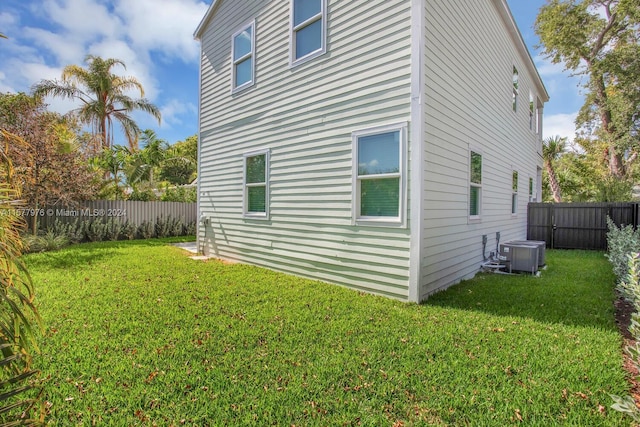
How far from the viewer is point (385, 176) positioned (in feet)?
15.9

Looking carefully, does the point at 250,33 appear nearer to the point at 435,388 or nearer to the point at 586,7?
the point at 435,388

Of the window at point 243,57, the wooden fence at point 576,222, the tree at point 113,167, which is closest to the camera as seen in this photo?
the window at point 243,57

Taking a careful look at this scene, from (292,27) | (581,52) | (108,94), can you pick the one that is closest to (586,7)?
(581,52)

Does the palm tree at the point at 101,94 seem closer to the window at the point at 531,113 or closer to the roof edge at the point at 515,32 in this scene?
the roof edge at the point at 515,32

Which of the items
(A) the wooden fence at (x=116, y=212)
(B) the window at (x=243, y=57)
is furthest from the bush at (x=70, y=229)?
(B) the window at (x=243, y=57)

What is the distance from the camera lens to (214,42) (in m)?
8.51

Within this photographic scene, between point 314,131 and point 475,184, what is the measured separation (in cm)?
331

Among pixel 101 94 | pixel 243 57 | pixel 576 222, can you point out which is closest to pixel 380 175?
pixel 243 57

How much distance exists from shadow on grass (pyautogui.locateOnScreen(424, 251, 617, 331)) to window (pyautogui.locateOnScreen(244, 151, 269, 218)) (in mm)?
3889

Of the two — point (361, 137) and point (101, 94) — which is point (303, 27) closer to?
point (361, 137)

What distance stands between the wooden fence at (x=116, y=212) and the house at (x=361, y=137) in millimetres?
5159

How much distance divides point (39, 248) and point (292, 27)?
876 cm

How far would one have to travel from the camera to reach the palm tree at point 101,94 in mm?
16438

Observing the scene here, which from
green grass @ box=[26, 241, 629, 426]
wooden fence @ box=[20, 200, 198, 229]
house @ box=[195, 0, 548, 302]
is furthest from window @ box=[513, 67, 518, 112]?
wooden fence @ box=[20, 200, 198, 229]
